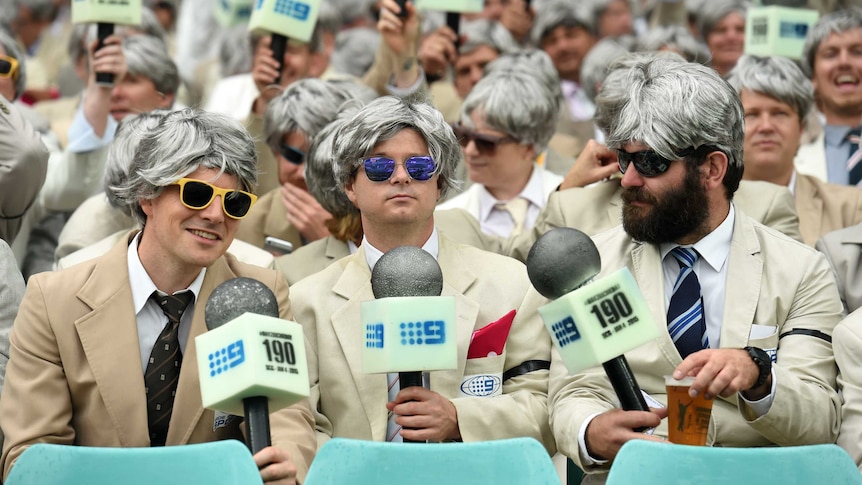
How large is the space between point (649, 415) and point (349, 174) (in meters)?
1.65

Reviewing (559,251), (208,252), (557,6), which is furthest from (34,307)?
(557,6)

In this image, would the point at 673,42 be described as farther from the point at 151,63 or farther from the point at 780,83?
the point at 151,63

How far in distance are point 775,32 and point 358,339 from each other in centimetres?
366

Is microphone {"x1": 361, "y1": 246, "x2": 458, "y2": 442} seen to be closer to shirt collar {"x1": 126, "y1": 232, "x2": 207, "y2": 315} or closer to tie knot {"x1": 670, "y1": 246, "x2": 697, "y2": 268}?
shirt collar {"x1": 126, "y1": 232, "x2": 207, "y2": 315}

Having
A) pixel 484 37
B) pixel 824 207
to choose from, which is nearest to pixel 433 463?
pixel 824 207

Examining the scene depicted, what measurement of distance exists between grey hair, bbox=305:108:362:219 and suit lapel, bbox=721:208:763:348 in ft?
5.45

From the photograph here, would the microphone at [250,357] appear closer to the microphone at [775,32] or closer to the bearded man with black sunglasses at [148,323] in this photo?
the bearded man with black sunglasses at [148,323]

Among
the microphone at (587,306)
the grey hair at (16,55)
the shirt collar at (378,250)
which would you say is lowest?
the grey hair at (16,55)

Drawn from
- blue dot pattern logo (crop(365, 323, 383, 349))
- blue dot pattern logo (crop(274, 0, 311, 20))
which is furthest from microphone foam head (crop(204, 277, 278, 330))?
blue dot pattern logo (crop(274, 0, 311, 20))

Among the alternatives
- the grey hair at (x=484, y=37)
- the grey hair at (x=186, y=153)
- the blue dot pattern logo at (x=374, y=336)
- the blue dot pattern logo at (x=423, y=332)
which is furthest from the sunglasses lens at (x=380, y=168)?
the grey hair at (x=484, y=37)

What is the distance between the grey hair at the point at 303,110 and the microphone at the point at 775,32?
233cm

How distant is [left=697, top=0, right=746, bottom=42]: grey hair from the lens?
9.38 m

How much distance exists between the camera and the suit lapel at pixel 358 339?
4.62 meters

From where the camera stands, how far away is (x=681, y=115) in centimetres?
458
